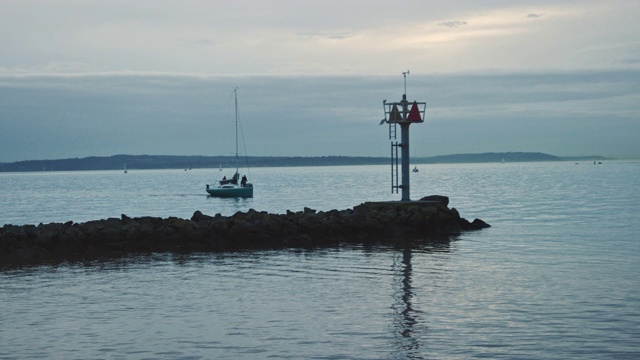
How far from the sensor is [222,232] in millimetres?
27188

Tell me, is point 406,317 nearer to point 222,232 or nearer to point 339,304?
point 339,304

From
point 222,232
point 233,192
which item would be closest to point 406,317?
point 222,232

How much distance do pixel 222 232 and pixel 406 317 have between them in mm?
14201

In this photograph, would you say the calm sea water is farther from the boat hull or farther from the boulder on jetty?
the boat hull

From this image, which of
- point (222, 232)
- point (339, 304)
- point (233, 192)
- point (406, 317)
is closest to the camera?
point (406, 317)

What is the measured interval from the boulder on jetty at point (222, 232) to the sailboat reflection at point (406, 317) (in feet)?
22.6

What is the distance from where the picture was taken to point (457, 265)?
2055 cm

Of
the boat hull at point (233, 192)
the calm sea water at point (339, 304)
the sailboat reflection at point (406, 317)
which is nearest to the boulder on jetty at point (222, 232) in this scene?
the calm sea water at point (339, 304)

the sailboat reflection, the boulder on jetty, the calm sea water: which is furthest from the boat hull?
the sailboat reflection

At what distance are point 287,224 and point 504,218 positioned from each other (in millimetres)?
14521

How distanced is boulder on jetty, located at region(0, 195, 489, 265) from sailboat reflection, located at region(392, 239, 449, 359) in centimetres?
690

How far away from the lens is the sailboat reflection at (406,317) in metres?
11.7

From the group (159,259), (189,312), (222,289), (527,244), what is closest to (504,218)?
(527,244)

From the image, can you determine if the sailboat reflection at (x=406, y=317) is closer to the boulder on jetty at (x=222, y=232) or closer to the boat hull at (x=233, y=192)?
the boulder on jetty at (x=222, y=232)
